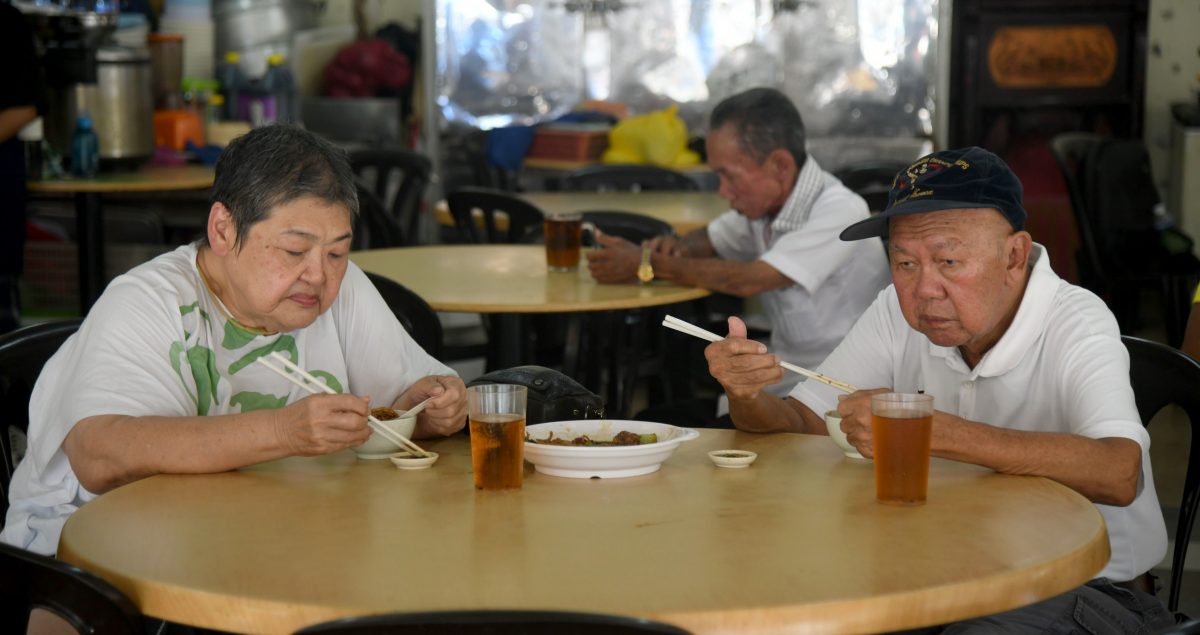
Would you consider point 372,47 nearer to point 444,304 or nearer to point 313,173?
point 444,304

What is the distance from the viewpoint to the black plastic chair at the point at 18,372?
96.3 inches

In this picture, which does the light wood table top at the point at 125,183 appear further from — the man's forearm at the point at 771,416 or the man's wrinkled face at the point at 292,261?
the man's forearm at the point at 771,416

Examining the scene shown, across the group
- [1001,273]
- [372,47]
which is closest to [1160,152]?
[372,47]

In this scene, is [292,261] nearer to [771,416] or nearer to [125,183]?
[771,416]

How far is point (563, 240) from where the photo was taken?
13.4ft

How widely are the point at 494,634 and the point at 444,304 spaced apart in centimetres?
236

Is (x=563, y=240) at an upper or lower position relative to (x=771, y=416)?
→ upper

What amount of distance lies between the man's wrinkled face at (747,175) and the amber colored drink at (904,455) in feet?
7.08

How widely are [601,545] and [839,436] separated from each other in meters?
0.61

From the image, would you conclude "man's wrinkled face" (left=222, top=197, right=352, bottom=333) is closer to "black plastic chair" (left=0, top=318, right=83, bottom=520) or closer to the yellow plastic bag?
"black plastic chair" (left=0, top=318, right=83, bottom=520)

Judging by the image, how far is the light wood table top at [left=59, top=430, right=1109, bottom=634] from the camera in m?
1.51

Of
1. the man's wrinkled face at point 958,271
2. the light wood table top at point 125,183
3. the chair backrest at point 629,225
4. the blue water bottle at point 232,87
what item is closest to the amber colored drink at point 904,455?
the man's wrinkled face at point 958,271

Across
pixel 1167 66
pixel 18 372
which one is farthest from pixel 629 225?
pixel 1167 66

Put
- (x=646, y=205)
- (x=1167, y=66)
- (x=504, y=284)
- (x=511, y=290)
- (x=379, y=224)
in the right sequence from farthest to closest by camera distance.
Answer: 1. (x=1167, y=66)
2. (x=379, y=224)
3. (x=646, y=205)
4. (x=504, y=284)
5. (x=511, y=290)
